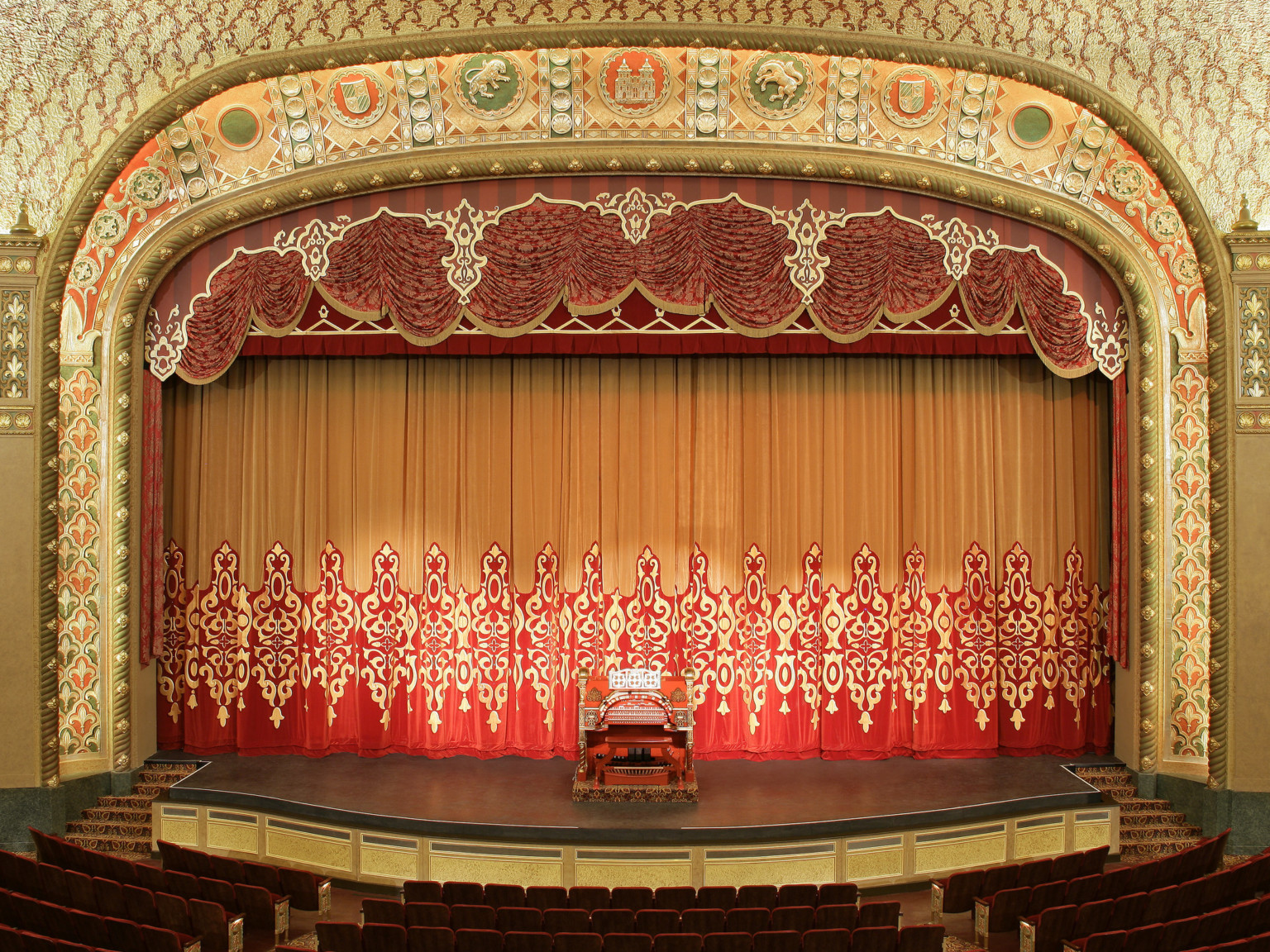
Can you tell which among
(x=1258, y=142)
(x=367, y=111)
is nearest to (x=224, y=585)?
(x=367, y=111)

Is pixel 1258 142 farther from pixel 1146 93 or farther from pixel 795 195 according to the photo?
pixel 795 195

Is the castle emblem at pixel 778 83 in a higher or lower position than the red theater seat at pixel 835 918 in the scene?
higher

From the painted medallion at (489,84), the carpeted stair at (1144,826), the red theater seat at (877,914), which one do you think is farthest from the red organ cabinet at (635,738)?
the painted medallion at (489,84)

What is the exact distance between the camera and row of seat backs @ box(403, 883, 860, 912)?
252 inches

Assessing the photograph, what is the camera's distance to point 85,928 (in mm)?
5820

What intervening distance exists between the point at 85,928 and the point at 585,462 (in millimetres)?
5013

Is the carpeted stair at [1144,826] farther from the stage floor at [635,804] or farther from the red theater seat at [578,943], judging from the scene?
the red theater seat at [578,943]

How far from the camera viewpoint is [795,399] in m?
9.36

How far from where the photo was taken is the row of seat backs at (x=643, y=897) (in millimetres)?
6391

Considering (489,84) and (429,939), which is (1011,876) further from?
(489,84)

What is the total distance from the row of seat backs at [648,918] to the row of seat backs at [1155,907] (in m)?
0.83

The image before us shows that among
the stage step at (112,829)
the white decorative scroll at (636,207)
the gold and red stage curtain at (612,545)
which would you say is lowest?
the stage step at (112,829)

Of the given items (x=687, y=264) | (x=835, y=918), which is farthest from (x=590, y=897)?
(x=687, y=264)

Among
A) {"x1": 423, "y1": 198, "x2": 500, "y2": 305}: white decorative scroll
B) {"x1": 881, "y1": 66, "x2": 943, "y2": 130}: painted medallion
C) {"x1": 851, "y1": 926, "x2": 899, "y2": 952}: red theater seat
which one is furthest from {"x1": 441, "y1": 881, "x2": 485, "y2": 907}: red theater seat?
{"x1": 881, "y1": 66, "x2": 943, "y2": 130}: painted medallion
